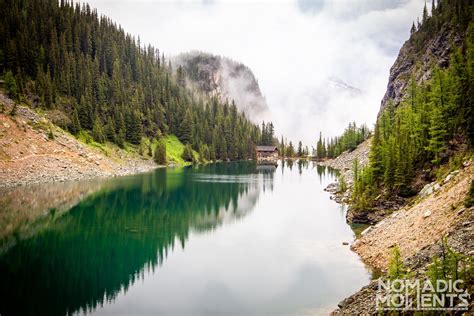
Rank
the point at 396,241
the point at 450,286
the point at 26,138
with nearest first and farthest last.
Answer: the point at 450,286 → the point at 396,241 → the point at 26,138

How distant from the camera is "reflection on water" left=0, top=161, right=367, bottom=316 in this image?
22.8 metres

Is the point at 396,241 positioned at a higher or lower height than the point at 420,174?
lower

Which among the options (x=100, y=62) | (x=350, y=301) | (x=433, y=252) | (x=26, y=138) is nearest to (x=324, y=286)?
(x=350, y=301)

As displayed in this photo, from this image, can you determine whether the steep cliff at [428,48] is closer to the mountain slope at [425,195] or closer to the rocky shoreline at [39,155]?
the mountain slope at [425,195]

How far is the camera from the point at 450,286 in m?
13.0

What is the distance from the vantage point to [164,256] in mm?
32469

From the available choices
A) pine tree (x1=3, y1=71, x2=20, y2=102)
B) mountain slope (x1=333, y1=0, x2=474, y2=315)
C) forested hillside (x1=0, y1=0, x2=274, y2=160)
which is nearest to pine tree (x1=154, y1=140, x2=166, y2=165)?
forested hillside (x1=0, y1=0, x2=274, y2=160)

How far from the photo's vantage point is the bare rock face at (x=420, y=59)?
99.5 m

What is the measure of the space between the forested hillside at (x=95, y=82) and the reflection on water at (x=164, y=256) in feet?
175

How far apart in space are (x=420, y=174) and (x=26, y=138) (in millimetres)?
68005

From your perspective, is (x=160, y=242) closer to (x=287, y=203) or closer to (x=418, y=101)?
(x=287, y=203)

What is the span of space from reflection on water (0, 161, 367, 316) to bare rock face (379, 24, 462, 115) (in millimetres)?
67476

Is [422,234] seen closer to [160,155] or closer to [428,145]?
[428,145]

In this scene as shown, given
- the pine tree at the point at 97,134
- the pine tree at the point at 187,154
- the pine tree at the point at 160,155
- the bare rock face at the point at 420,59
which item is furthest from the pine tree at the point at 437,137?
the pine tree at the point at 187,154
